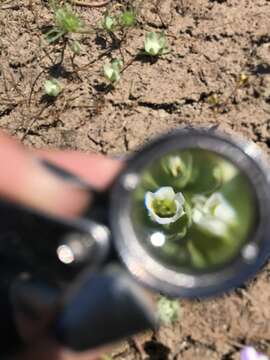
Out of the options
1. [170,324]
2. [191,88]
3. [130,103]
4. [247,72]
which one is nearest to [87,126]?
[130,103]

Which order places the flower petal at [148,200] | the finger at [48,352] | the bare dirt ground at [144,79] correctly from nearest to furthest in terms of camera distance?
1. the finger at [48,352]
2. the flower petal at [148,200]
3. the bare dirt ground at [144,79]

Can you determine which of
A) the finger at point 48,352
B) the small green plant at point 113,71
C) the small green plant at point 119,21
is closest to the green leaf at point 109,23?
the small green plant at point 119,21

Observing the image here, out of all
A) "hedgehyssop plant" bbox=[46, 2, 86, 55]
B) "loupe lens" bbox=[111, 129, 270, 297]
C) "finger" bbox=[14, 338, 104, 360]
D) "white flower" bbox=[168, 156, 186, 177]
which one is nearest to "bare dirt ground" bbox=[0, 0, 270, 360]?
"hedgehyssop plant" bbox=[46, 2, 86, 55]

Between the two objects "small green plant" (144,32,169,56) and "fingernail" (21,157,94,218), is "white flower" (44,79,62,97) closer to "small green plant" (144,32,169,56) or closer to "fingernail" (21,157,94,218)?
"small green plant" (144,32,169,56)

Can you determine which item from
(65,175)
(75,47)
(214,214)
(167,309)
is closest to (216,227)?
(214,214)

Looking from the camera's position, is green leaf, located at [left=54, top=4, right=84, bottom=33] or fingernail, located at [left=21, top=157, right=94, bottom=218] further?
green leaf, located at [left=54, top=4, right=84, bottom=33]

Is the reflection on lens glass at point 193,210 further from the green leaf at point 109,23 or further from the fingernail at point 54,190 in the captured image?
the green leaf at point 109,23
